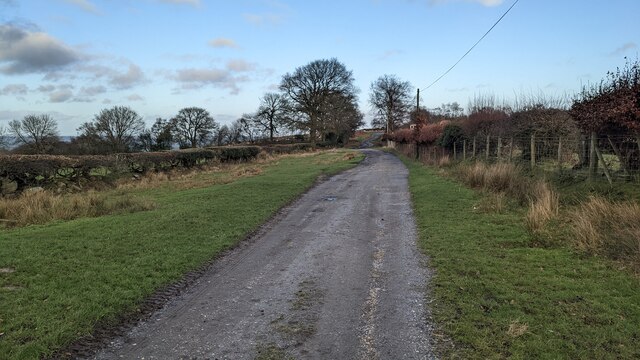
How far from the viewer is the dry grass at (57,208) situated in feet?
40.3

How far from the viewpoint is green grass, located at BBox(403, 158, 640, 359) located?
4355 millimetres

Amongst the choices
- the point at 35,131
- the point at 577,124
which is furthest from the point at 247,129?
the point at 577,124

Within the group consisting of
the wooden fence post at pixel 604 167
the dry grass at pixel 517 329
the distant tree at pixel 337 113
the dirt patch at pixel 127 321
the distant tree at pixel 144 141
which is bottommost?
the dry grass at pixel 517 329

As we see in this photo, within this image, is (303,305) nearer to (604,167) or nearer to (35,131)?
(604,167)

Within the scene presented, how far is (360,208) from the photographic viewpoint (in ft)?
45.1

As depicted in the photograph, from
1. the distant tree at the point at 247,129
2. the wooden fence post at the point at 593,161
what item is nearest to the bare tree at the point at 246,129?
the distant tree at the point at 247,129

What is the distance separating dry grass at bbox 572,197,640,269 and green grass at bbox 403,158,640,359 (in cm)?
30

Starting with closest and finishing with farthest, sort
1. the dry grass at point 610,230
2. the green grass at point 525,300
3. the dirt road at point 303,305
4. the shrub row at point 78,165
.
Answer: the green grass at point 525,300 → the dirt road at point 303,305 → the dry grass at point 610,230 → the shrub row at point 78,165

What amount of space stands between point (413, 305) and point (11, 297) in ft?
16.4

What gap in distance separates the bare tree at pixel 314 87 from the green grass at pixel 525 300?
67.2 meters

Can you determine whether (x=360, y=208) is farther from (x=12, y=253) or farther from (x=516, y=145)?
(x=516, y=145)

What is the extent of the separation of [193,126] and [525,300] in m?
78.3

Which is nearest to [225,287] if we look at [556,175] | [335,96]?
[556,175]

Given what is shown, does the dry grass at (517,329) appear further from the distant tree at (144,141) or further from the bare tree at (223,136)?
the bare tree at (223,136)
